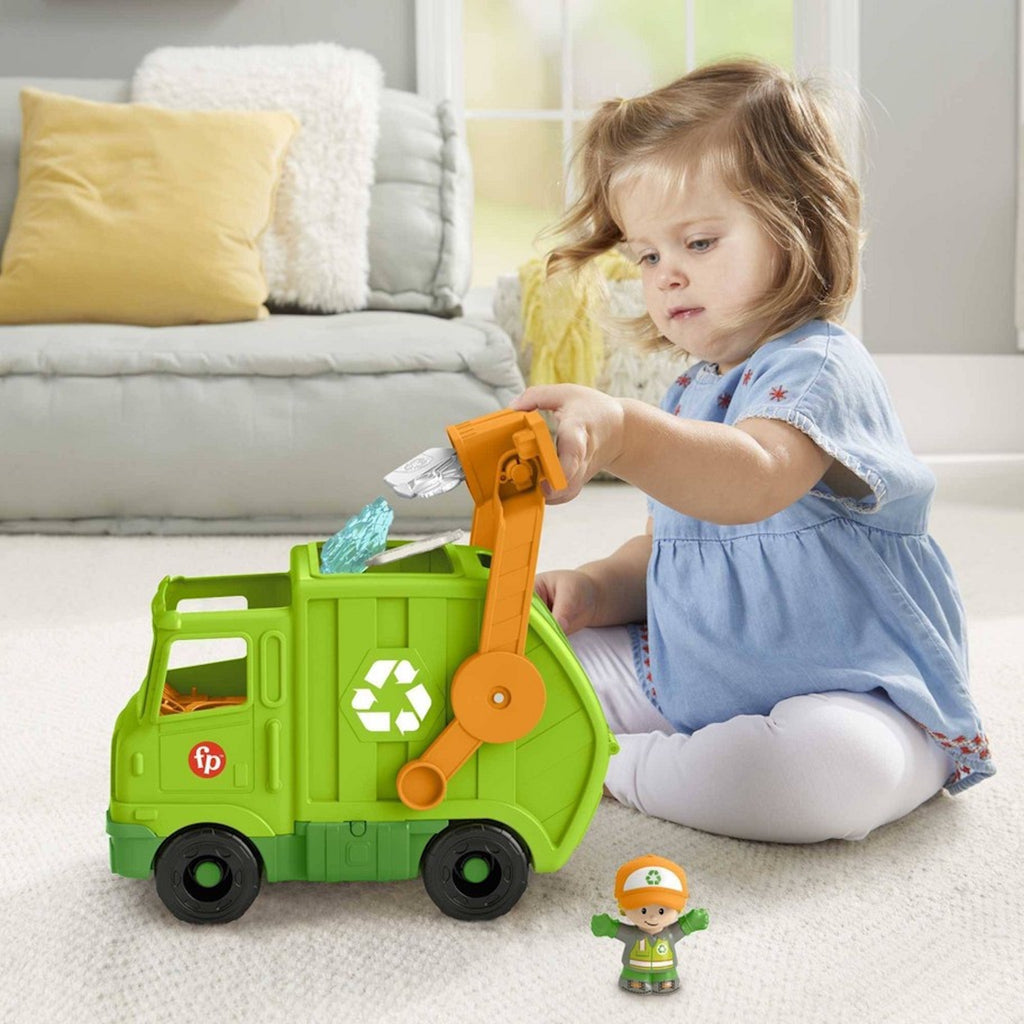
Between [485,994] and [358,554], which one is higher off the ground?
[358,554]

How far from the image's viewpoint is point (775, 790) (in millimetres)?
866

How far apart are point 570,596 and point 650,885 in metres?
0.44

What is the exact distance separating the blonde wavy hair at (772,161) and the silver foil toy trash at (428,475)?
1.09 ft

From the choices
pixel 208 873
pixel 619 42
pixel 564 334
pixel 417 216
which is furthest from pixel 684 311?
pixel 619 42

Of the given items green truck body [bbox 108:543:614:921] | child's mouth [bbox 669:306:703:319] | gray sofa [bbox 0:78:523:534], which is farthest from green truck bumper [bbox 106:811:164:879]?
gray sofa [bbox 0:78:523:534]

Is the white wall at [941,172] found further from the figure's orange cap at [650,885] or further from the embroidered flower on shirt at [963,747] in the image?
the figure's orange cap at [650,885]

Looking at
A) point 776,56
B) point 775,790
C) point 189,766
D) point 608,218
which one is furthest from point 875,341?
point 189,766

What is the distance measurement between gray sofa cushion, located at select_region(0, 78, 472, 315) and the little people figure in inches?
78.1

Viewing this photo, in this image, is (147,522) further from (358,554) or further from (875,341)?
(875,341)

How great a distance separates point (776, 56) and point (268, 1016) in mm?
3046

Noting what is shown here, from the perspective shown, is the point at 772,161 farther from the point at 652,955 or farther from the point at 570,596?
the point at 652,955

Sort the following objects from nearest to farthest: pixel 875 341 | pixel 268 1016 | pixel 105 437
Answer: pixel 268 1016 < pixel 105 437 < pixel 875 341

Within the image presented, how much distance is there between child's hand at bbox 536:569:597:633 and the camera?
1119 mm

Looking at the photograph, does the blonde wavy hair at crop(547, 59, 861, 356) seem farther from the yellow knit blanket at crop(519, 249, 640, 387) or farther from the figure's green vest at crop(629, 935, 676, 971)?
the yellow knit blanket at crop(519, 249, 640, 387)
